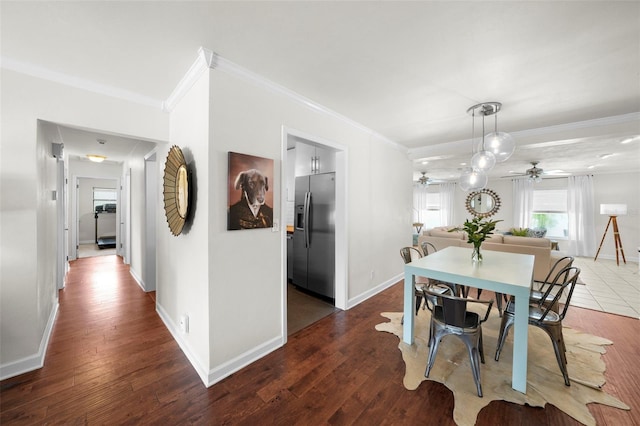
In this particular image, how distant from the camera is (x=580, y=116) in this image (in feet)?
10.3

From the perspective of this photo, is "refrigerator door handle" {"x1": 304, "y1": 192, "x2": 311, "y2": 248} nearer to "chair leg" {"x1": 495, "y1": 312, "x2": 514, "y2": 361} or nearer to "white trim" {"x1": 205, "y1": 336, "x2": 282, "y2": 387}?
"white trim" {"x1": 205, "y1": 336, "x2": 282, "y2": 387}

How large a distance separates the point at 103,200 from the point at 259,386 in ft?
32.8

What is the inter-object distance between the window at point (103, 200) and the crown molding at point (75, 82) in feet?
26.5

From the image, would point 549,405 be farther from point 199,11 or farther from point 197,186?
point 199,11

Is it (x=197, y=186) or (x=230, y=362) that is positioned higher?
(x=197, y=186)

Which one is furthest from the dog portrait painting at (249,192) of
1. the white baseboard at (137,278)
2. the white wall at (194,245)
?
the white baseboard at (137,278)

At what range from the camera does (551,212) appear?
8.01 meters

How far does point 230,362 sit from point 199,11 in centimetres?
249

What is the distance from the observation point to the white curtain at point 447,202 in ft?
31.7

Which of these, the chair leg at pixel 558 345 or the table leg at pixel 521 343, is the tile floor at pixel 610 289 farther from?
the table leg at pixel 521 343

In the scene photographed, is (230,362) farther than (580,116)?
No

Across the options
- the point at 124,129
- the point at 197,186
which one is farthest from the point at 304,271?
the point at 124,129

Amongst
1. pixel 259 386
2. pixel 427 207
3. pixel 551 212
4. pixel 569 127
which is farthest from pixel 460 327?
pixel 427 207

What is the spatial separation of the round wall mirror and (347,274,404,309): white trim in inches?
249
